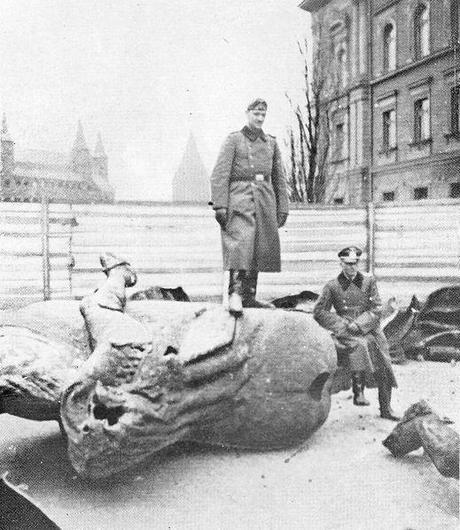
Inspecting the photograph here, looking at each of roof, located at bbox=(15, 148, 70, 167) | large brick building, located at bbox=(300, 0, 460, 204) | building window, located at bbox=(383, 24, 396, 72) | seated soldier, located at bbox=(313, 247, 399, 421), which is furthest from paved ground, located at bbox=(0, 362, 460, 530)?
roof, located at bbox=(15, 148, 70, 167)

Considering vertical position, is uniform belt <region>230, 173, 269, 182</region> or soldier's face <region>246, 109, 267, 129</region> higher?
soldier's face <region>246, 109, 267, 129</region>

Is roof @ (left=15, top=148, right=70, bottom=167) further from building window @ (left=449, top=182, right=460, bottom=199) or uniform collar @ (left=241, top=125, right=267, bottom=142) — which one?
uniform collar @ (left=241, top=125, right=267, bottom=142)

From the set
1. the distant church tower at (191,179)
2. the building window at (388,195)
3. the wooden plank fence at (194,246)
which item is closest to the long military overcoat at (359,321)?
the distant church tower at (191,179)

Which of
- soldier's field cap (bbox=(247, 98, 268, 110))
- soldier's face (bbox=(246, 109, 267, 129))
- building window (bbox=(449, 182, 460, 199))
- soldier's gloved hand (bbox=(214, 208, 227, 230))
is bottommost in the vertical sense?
soldier's gloved hand (bbox=(214, 208, 227, 230))

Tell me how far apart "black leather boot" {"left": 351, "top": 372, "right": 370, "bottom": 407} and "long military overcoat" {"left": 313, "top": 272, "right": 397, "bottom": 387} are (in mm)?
175

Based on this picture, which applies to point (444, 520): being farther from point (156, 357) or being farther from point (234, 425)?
point (156, 357)

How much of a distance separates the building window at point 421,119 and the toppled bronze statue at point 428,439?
16.0 metres

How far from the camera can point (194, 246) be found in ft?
30.7

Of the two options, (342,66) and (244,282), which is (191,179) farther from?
(342,66)

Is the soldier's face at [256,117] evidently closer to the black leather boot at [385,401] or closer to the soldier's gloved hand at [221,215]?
the soldier's gloved hand at [221,215]

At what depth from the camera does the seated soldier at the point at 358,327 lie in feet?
14.8

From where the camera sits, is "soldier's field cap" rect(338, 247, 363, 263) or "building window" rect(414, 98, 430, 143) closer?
"soldier's field cap" rect(338, 247, 363, 263)

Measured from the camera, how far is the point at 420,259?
9.57 m

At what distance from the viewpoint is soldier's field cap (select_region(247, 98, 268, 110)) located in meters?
4.29
